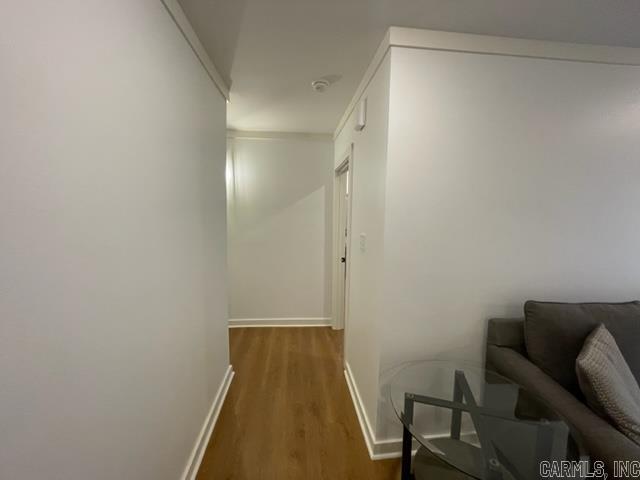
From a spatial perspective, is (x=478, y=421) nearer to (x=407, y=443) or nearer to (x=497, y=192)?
(x=407, y=443)

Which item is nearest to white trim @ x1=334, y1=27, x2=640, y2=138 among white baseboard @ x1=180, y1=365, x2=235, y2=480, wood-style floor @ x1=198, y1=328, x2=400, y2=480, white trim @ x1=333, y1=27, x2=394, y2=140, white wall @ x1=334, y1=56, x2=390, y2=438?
white trim @ x1=333, y1=27, x2=394, y2=140

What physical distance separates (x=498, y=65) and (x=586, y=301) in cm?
143

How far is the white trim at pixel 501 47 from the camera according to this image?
139cm

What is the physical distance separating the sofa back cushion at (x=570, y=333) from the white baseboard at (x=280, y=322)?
2319 mm

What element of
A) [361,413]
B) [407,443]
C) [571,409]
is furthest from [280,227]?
[571,409]

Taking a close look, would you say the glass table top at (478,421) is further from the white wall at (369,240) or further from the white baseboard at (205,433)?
the white baseboard at (205,433)

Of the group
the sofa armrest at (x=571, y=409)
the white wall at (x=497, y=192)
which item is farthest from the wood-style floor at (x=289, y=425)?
the sofa armrest at (x=571, y=409)

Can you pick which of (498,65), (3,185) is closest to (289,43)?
(498,65)

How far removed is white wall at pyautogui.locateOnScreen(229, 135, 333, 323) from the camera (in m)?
3.24

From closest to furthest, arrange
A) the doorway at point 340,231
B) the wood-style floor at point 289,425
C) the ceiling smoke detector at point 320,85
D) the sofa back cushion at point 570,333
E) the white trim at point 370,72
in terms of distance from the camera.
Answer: the sofa back cushion at point 570,333 → the white trim at point 370,72 → the wood-style floor at point 289,425 → the ceiling smoke detector at point 320,85 → the doorway at point 340,231

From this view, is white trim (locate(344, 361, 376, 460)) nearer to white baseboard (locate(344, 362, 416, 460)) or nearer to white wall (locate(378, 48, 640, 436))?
white baseboard (locate(344, 362, 416, 460))

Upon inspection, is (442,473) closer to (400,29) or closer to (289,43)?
(400,29)

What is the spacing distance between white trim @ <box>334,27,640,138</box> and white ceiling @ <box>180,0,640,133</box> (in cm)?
3

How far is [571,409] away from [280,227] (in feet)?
9.11
